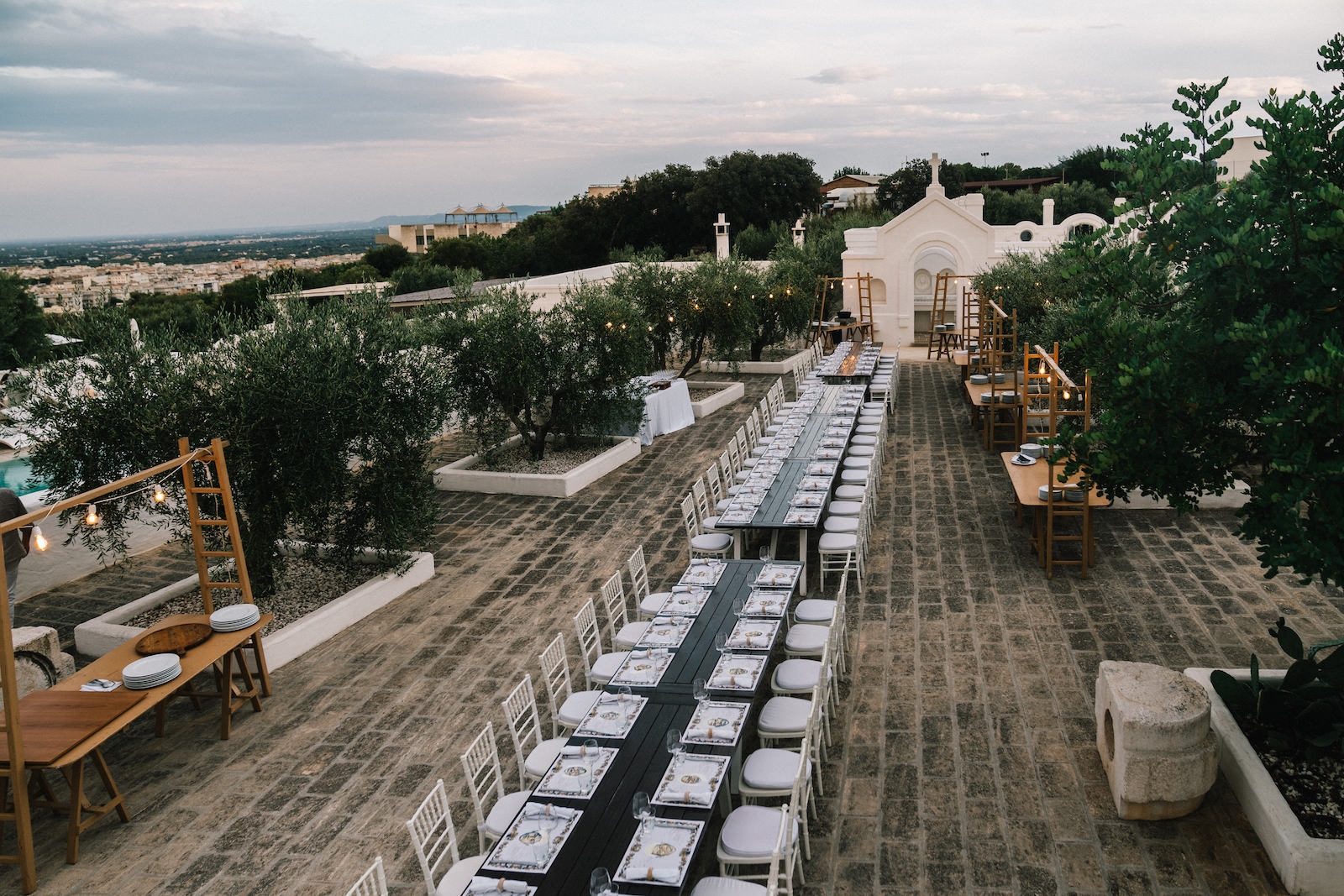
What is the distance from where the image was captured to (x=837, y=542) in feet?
29.3

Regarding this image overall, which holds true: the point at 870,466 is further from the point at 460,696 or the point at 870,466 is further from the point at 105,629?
the point at 105,629

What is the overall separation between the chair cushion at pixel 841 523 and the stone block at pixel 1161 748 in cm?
392

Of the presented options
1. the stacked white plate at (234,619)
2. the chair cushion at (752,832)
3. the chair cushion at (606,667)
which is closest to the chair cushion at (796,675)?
the chair cushion at (606,667)

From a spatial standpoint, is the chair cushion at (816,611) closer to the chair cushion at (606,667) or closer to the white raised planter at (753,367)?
the chair cushion at (606,667)

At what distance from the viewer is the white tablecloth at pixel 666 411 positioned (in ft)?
50.9

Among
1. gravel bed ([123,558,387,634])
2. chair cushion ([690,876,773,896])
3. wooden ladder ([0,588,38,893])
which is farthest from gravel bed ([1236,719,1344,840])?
gravel bed ([123,558,387,634])

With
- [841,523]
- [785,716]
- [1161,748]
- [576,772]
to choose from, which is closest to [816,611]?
[785,716]

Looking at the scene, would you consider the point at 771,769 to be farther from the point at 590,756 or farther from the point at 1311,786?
the point at 1311,786

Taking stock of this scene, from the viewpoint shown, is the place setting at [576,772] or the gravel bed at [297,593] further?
the gravel bed at [297,593]

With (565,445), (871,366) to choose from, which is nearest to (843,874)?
(565,445)

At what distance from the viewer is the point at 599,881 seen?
3.96 metres

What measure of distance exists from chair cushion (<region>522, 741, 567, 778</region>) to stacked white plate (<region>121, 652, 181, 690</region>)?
2.74 meters

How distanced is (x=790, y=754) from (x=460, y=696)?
315 cm

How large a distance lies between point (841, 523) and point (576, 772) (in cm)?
522
